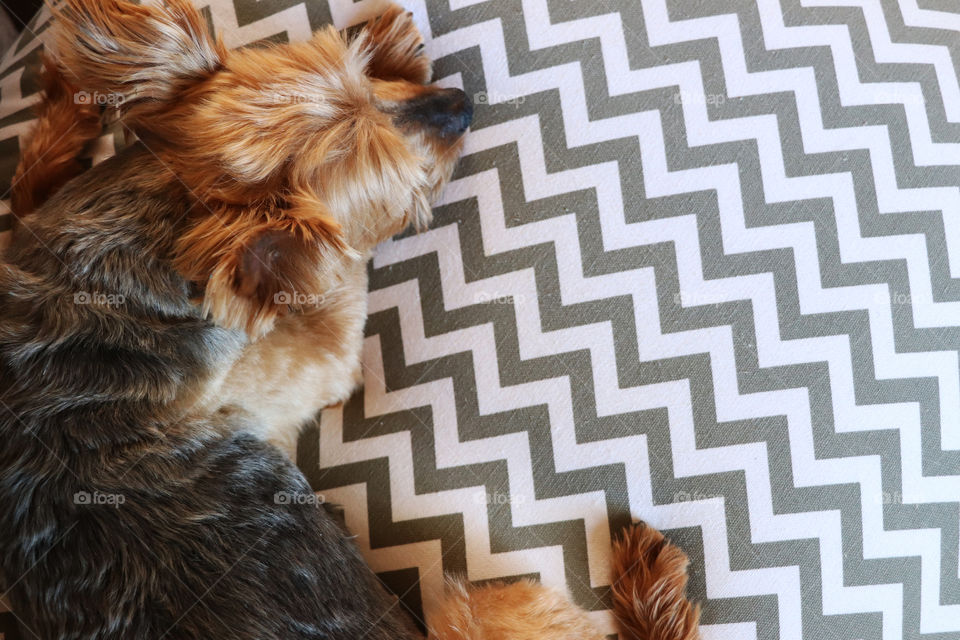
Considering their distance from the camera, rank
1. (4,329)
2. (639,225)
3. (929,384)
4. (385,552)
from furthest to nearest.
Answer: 1. (385,552)
2. (639,225)
3. (929,384)
4. (4,329)

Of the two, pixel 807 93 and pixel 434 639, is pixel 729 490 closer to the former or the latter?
pixel 434 639

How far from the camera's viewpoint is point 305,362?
2.22m

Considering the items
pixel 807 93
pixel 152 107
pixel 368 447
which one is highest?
pixel 807 93

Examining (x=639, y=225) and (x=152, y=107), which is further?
(x=639, y=225)

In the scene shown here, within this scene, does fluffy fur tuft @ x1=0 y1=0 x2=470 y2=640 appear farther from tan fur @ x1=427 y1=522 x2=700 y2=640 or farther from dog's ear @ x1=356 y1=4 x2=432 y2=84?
tan fur @ x1=427 y1=522 x2=700 y2=640

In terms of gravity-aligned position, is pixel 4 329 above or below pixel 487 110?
below

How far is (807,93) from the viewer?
2.03 meters

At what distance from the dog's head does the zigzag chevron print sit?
0.32 metres

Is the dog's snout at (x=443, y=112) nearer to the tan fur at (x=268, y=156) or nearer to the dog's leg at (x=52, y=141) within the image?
the tan fur at (x=268, y=156)

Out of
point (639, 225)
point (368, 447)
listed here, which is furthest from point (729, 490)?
point (368, 447)

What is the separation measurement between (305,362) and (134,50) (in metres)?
0.99

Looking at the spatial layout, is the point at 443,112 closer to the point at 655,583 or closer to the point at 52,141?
the point at 52,141

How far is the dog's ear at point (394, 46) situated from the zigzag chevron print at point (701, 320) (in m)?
0.11

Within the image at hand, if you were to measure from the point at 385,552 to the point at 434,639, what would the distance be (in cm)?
31
